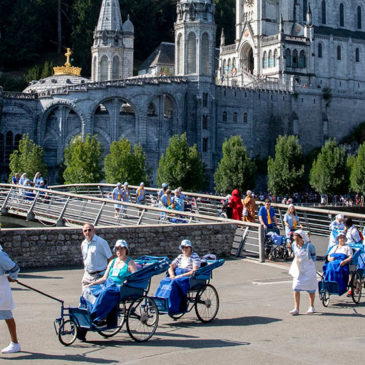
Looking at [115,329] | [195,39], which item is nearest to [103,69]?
[195,39]

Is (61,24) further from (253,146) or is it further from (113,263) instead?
(113,263)

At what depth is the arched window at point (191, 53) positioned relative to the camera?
244 feet

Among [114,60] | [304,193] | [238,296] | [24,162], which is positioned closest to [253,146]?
[304,193]

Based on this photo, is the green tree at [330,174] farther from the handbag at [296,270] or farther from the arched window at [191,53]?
the handbag at [296,270]

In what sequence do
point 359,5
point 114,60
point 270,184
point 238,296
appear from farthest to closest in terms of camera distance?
1. point 359,5
2. point 114,60
3. point 270,184
4. point 238,296

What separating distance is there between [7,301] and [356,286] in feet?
23.9

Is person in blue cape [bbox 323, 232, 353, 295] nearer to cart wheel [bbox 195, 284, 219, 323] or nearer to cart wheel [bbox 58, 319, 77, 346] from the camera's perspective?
cart wheel [bbox 195, 284, 219, 323]

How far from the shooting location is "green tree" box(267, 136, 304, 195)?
243 feet

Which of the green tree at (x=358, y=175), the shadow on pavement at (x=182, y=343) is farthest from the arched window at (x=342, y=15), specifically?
the shadow on pavement at (x=182, y=343)

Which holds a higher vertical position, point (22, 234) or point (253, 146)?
point (253, 146)

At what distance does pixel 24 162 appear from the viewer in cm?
6262

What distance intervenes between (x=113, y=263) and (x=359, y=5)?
95456 millimetres

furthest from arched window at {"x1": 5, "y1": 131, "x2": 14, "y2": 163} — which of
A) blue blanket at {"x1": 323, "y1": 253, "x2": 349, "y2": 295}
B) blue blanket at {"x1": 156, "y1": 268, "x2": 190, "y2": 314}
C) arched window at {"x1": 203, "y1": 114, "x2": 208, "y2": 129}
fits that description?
blue blanket at {"x1": 156, "y1": 268, "x2": 190, "y2": 314}

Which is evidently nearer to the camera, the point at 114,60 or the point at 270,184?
the point at 270,184
